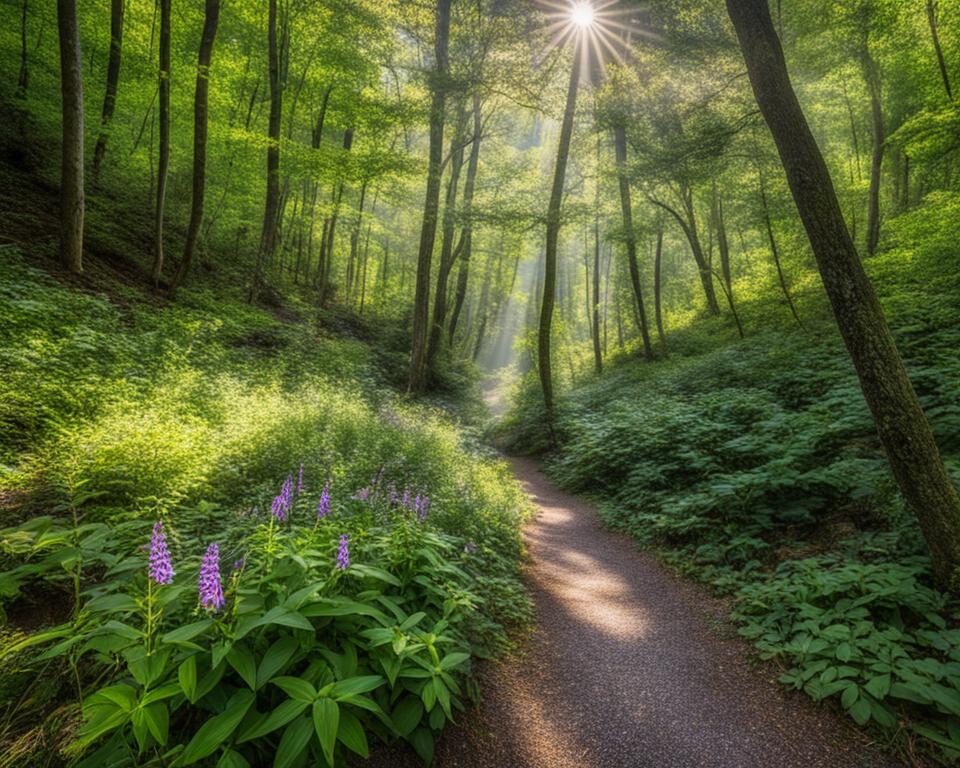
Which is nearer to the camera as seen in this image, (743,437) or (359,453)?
(359,453)

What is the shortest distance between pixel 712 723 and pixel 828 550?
2625 mm

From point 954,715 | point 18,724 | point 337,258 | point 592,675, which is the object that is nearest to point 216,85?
point 337,258

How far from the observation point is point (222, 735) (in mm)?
1575

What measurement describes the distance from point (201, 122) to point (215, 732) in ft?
40.6

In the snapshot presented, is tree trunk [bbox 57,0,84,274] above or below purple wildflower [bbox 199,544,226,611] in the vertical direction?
above

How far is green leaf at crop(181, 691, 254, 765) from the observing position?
60.7 inches

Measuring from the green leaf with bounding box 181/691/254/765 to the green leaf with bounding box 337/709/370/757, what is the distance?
15.3 inches

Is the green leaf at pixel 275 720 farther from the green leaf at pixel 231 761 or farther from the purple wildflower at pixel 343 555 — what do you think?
the purple wildflower at pixel 343 555

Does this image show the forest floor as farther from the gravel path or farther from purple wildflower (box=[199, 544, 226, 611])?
purple wildflower (box=[199, 544, 226, 611])

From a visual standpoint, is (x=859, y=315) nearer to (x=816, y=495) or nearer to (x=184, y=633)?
(x=816, y=495)

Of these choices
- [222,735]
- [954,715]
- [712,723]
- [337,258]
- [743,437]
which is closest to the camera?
[222,735]

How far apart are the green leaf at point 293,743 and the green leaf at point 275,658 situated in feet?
0.68

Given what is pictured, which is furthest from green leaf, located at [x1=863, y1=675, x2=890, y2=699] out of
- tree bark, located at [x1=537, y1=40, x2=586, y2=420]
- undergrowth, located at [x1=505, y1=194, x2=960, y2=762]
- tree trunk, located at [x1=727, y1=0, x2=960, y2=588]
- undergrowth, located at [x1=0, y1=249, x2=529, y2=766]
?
tree bark, located at [x1=537, y1=40, x2=586, y2=420]

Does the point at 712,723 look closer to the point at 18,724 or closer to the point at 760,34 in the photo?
the point at 18,724
